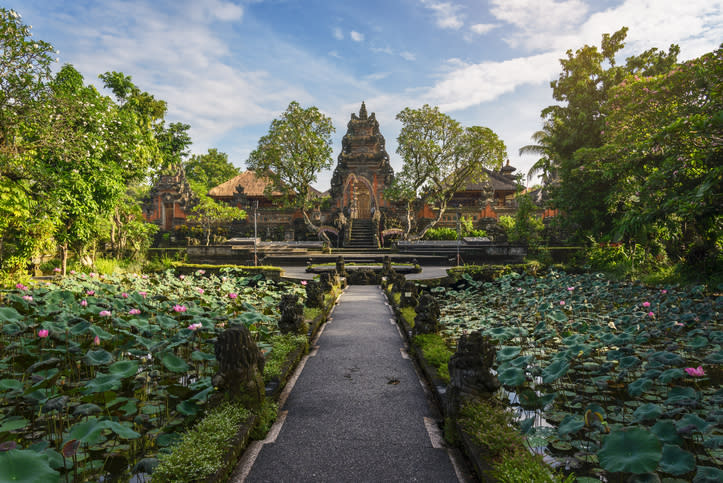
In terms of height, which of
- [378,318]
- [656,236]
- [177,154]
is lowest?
[378,318]

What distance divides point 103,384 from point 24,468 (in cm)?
101

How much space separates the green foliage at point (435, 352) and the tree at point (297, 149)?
18.1 meters

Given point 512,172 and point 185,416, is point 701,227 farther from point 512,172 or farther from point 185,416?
point 512,172

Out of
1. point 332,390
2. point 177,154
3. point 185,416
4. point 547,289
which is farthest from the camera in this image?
point 177,154

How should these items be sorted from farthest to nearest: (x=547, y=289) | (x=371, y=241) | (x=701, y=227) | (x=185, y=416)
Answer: (x=371, y=241) → (x=547, y=289) → (x=701, y=227) → (x=185, y=416)

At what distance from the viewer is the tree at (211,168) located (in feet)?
121

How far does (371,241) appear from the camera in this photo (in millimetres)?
23250

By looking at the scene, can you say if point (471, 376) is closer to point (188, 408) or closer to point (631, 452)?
point (631, 452)

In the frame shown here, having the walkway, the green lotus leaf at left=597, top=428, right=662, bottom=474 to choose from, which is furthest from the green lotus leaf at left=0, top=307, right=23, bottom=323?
the green lotus leaf at left=597, top=428, right=662, bottom=474

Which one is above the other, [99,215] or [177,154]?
[177,154]

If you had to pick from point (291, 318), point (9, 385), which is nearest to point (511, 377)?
point (291, 318)

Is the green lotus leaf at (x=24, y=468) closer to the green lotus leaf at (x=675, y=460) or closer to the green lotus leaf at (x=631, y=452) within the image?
the green lotus leaf at (x=631, y=452)

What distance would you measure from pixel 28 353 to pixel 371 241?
1977 centimetres

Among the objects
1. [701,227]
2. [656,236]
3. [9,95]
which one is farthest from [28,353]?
[656,236]
